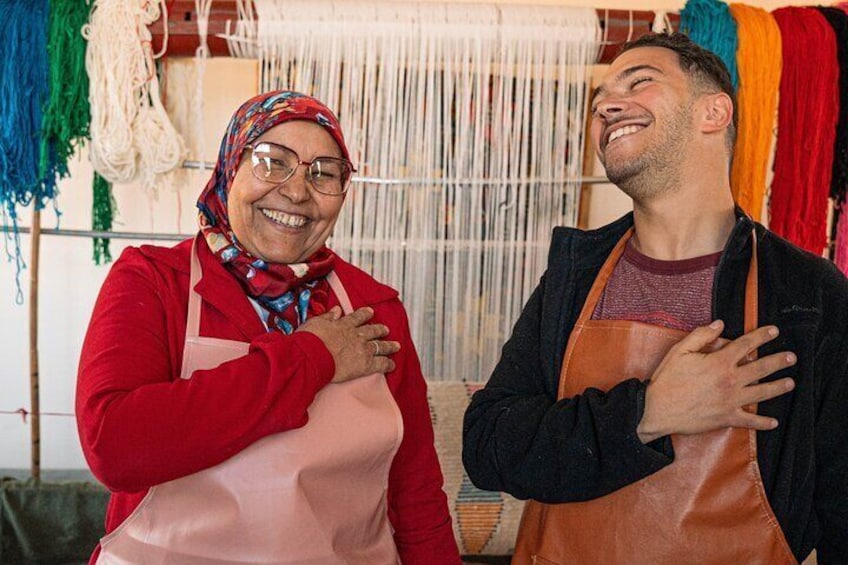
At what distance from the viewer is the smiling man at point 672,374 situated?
113cm

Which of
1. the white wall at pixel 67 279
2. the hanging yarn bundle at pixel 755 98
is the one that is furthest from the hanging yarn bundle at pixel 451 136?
the white wall at pixel 67 279

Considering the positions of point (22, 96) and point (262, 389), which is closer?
point (262, 389)

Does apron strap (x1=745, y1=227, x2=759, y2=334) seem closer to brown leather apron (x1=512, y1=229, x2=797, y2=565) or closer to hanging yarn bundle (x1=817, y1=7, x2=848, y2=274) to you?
brown leather apron (x1=512, y1=229, x2=797, y2=565)

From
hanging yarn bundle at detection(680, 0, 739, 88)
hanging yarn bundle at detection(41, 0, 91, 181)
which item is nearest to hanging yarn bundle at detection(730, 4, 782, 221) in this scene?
hanging yarn bundle at detection(680, 0, 739, 88)

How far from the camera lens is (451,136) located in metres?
2.24

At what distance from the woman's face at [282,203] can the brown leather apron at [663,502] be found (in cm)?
50

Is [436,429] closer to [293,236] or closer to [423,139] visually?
[423,139]

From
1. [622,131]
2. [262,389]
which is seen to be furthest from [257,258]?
[622,131]

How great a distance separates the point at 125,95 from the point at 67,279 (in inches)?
58.1

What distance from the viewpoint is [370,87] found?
7.16 ft

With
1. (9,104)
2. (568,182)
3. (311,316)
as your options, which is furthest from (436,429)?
(9,104)

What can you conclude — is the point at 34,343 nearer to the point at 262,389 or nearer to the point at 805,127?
the point at 262,389

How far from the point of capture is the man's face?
1271mm

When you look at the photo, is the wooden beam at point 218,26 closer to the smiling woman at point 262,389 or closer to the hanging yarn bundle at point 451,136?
the hanging yarn bundle at point 451,136
